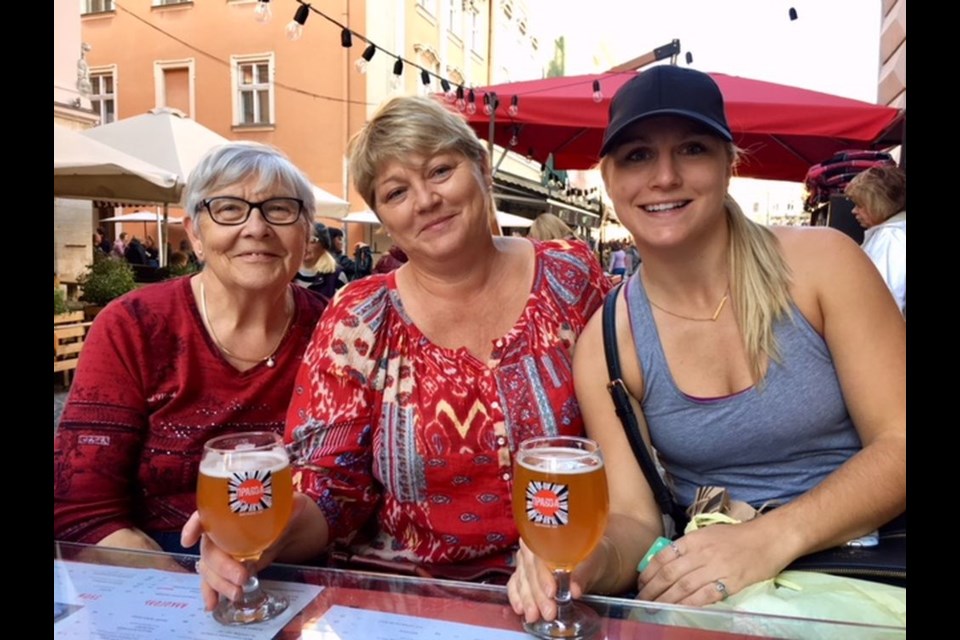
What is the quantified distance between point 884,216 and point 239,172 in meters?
3.63

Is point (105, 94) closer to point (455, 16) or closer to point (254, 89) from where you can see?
point (254, 89)

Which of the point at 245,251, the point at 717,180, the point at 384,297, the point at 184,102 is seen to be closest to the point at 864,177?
the point at 717,180

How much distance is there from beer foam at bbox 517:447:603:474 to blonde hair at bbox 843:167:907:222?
3607 millimetres

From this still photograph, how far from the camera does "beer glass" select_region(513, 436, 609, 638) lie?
1.04 meters

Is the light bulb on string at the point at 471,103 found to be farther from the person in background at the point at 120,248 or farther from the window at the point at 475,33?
the window at the point at 475,33

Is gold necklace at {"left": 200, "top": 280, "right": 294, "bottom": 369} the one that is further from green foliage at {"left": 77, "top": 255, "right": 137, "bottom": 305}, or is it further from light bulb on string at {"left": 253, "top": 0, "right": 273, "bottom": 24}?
green foliage at {"left": 77, "top": 255, "right": 137, "bottom": 305}

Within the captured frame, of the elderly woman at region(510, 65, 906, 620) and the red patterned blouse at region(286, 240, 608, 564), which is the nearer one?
the elderly woman at region(510, 65, 906, 620)

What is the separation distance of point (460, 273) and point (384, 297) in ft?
0.73

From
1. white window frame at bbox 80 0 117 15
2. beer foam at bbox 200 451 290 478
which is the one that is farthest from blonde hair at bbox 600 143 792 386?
white window frame at bbox 80 0 117 15

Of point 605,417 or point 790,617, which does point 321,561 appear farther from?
point 790,617

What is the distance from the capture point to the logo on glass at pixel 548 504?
1.03 metres

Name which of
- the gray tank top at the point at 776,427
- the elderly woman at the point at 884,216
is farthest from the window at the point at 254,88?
the gray tank top at the point at 776,427

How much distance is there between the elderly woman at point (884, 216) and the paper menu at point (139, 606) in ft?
11.6

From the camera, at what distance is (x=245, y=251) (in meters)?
1.94
